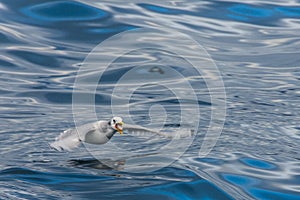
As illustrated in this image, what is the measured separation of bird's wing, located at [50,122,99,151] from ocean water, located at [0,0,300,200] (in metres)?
0.09

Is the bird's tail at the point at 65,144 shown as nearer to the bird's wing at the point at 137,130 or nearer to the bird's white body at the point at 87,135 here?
the bird's white body at the point at 87,135

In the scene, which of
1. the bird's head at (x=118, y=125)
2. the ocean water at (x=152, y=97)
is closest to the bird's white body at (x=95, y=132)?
the bird's head at (x=118, y=125)

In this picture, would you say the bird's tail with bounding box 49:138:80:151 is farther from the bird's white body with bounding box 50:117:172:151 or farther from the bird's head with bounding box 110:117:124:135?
the bird's head with bounding box 110:117:124:135

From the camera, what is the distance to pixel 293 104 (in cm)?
933

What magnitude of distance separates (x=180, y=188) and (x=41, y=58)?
16.7ft

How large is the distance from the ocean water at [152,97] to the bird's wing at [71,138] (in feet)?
0.31

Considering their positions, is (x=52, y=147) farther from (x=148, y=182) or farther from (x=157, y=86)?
(x=157, y=86)

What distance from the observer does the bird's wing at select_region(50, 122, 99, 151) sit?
7.45m

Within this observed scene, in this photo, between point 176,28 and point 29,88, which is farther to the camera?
point 176,28

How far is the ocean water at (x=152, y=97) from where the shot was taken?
695 cm

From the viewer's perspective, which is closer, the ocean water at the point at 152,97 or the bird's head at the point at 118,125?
the ocean water at the point at 152,97

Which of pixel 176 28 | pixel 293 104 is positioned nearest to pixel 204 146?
pixel 293 104

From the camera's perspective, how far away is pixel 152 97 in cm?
979

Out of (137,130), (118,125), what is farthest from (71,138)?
(137,130)
